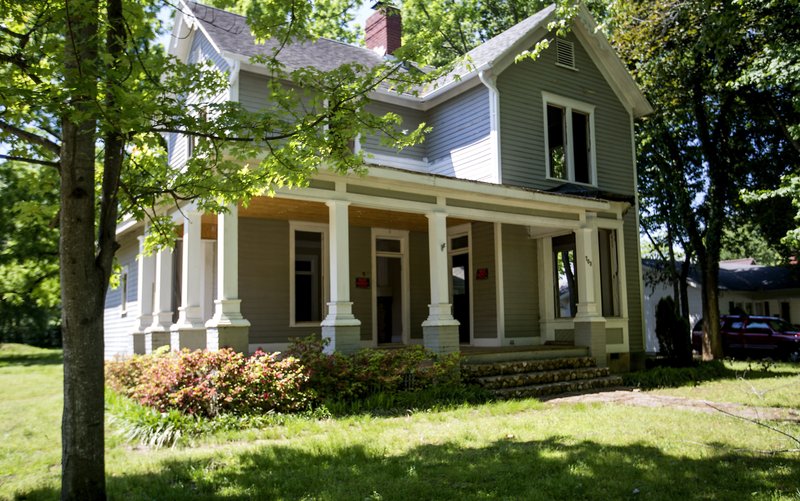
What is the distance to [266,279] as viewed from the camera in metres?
13.2

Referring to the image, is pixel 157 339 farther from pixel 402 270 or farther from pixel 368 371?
pixel 402 270

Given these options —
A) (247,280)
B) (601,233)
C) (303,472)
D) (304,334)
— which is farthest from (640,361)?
(303,472)

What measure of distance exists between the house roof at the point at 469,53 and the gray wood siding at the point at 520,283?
3837 millimetres

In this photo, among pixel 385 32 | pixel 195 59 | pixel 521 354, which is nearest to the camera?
pixel 521 354

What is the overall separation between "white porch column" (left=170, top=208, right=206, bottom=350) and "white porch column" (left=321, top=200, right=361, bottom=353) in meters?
2.19

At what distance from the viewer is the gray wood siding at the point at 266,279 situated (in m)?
13.0

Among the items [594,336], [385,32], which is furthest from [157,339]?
[385,32]

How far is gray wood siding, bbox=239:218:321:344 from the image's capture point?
1295 cm

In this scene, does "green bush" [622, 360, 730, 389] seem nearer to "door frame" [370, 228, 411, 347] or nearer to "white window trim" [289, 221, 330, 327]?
"door frame" [370, 228, 411, 347]

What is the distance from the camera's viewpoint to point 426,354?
10398 millimetres

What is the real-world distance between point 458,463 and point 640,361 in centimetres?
1052

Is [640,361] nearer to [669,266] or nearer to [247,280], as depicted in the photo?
[247,280]

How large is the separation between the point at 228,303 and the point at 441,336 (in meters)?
3.71

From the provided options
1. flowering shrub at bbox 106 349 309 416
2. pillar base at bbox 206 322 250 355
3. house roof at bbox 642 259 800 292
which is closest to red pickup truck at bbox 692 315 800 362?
house roof at bbox 642 259 800 292
